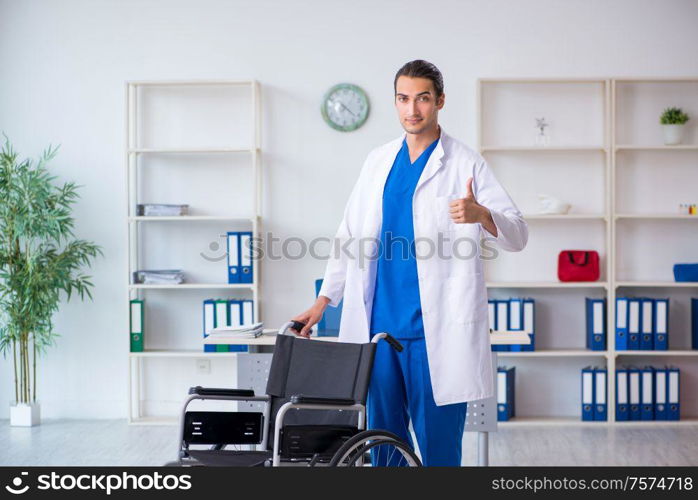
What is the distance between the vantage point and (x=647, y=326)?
516 centimetres

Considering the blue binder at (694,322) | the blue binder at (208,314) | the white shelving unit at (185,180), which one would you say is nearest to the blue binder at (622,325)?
the blue binder at (694,322)

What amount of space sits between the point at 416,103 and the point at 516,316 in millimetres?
2925

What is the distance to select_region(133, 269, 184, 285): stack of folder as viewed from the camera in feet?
17.1

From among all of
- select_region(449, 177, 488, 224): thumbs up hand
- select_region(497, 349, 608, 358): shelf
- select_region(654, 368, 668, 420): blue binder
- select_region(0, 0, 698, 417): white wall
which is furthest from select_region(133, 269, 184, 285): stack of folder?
select_region(449, 177, 488, 224): thumbs up hand

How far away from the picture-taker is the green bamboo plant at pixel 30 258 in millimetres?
4980

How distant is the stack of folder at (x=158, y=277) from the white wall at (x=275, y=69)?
25 centimetres

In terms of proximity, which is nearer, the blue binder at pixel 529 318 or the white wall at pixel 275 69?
the blue binder at pixel 529 318

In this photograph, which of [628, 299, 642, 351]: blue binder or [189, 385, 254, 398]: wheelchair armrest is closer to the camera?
[189, 385, 254, 398]: wheelchair armrest

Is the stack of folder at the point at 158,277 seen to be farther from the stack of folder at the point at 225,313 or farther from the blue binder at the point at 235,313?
the blue binder at the point at 235,313

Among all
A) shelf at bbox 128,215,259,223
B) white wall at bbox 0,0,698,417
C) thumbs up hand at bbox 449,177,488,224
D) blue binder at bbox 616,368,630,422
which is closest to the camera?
thumbs up hand at bbox 449,177,488,224

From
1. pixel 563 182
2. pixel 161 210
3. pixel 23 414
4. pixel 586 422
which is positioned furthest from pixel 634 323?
pixel 23 414

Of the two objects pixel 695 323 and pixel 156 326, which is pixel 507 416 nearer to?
pixel 695 323

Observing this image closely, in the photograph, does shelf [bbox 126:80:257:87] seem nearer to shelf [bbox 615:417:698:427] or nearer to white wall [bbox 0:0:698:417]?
white wall [bbox 0:0:698:417]

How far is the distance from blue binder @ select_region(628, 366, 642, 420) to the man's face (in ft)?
10.5
